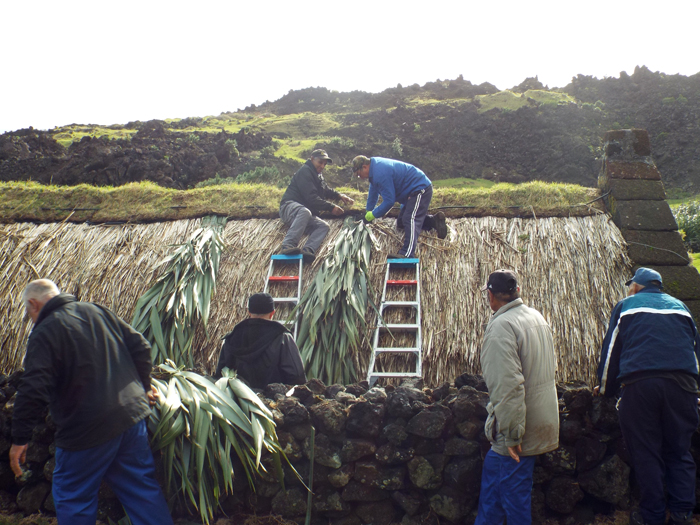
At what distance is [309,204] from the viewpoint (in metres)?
6.61

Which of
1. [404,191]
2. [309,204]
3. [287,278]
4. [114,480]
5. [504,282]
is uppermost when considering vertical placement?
[404,191]

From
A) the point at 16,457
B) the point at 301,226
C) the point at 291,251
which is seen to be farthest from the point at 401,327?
the point at 16,457

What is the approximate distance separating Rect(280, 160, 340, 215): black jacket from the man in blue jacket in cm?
78

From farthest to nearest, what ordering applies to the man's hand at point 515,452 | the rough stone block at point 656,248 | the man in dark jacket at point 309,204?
the man in dark jacket at point 309,204
the rough stone block at point 656,248
the man's hand at point 515,452

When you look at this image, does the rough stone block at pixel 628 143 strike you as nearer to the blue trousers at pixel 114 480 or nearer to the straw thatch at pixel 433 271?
the straw thatch at pixel 433 271

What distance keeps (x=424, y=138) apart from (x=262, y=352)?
19058 millimetres

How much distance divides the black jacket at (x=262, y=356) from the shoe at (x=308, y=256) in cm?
205

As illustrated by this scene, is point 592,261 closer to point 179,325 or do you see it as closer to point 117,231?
point 179,325

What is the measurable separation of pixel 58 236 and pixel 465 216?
570 centimetres

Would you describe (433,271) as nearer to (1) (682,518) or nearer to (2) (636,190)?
(2) (636,190)

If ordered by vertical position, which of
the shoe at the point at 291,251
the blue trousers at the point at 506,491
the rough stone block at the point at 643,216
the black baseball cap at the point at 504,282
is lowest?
the blue trousers at the point at 506,491

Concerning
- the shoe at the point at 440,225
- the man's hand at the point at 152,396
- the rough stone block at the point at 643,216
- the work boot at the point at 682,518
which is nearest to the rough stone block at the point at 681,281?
the rough stone block at the point at 643,216

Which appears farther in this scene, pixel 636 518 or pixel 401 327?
pixel 401 327

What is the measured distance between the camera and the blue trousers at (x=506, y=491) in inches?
113
